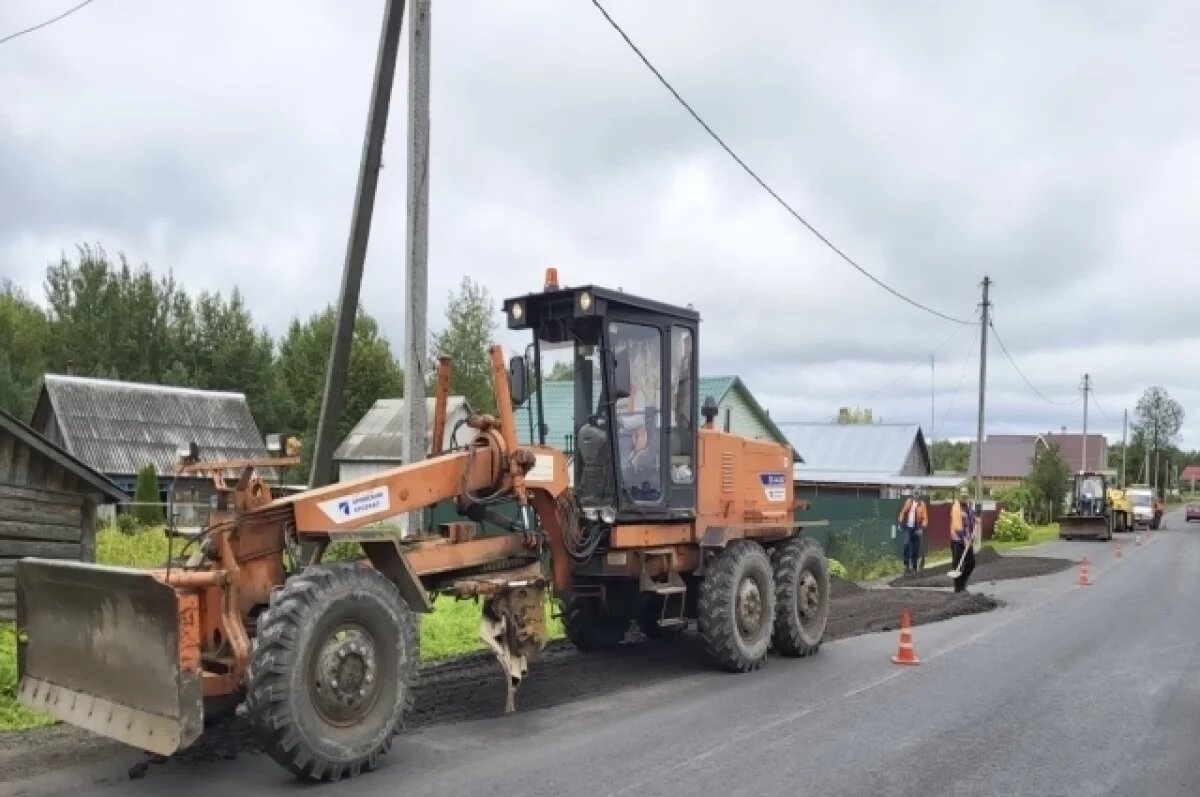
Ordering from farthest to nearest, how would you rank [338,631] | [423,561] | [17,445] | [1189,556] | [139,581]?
1. [1189,556]
2. [17,445]
3. [423,561]
4. [338,631]
5. [139,581]

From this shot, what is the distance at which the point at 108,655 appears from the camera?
6.09 meters

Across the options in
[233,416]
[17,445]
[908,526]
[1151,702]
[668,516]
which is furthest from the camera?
[233,416]

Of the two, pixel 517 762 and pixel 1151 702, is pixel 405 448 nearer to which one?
pixel 517 762

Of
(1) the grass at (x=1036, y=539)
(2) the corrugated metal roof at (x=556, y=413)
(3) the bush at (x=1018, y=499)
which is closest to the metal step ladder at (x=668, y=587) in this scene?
(2) the corrugated metal roof at (x=556, y=413)

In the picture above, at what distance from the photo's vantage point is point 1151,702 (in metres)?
9.04

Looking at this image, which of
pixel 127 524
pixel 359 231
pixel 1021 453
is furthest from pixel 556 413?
pixel 1021 453

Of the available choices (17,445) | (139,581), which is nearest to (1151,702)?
(139,581)

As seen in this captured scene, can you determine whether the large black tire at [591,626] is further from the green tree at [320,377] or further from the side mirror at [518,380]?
the green tree at [320,377]

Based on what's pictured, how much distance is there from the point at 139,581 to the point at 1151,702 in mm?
8156

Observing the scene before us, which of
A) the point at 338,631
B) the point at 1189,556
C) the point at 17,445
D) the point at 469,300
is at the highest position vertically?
the point at 469,300

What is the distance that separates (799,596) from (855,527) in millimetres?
13961

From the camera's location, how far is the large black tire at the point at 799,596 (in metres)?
10.9

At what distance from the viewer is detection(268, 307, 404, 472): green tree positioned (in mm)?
50969

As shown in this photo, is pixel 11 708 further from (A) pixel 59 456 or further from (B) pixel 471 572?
(A) pixel 59 456
